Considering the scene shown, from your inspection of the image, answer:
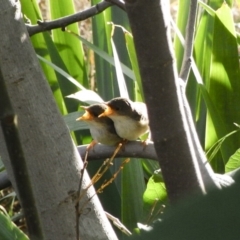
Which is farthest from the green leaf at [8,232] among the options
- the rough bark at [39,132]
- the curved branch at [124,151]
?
the curved branch at [124,151]

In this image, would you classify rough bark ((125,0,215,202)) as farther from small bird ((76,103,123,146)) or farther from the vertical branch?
small bird ((76,103,123,146))

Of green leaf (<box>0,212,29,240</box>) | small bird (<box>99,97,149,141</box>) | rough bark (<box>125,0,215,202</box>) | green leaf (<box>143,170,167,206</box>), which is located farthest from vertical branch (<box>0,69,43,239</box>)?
small bird (<box>99,97,149,141</box>)

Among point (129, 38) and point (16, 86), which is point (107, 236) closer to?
point (16, 86)

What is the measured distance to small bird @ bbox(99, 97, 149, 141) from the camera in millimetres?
1405

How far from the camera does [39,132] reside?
944 mm

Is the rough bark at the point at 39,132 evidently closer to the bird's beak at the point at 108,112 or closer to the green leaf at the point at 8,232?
the green leaf at the point at 8,232

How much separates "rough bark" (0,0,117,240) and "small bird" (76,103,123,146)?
34 centimetres

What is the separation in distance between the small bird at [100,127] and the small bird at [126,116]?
19mm

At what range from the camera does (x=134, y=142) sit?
128 centimetres

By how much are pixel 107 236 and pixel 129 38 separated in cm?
73

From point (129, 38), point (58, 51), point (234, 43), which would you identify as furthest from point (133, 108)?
point (58, 51)

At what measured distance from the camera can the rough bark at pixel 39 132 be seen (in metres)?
0.94

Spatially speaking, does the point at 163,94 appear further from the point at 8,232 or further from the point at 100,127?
the point at 100,127

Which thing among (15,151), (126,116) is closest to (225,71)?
(126,116)
